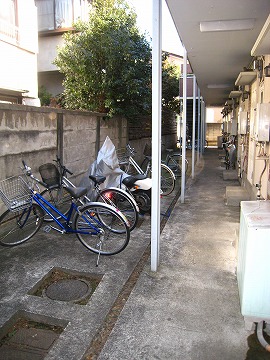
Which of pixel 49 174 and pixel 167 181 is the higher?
pixel 49 174

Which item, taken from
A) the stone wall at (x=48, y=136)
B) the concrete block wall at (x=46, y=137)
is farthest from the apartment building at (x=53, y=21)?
the concrete block wall at (x=46, y=137)

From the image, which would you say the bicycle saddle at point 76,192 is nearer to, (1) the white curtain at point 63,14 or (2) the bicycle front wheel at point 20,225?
(2) the bicycle front wheel at point 20,225

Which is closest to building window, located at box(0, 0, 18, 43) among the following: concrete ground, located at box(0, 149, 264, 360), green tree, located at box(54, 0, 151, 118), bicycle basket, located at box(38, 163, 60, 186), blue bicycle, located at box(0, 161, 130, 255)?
green tree, located at box(54, 0, 151, 118)

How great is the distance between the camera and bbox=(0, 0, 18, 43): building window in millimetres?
9211

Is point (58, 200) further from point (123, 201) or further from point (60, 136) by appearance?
point (60, 136)

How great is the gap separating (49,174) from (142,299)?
2.26 meters

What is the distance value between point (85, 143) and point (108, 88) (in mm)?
1866

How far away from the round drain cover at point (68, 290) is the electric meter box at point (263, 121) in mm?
3092

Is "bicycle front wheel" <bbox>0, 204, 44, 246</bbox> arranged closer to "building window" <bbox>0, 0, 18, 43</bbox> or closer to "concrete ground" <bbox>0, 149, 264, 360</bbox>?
"concrete ground" <bbox>0, 149, 264, 360</bbox>

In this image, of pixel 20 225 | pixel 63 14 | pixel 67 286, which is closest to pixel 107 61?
pixel 20 225

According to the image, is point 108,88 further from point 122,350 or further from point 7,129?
point 122,350

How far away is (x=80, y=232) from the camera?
12.4 feet

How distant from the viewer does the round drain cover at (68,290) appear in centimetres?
292

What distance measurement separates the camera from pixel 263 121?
4.33 metres
